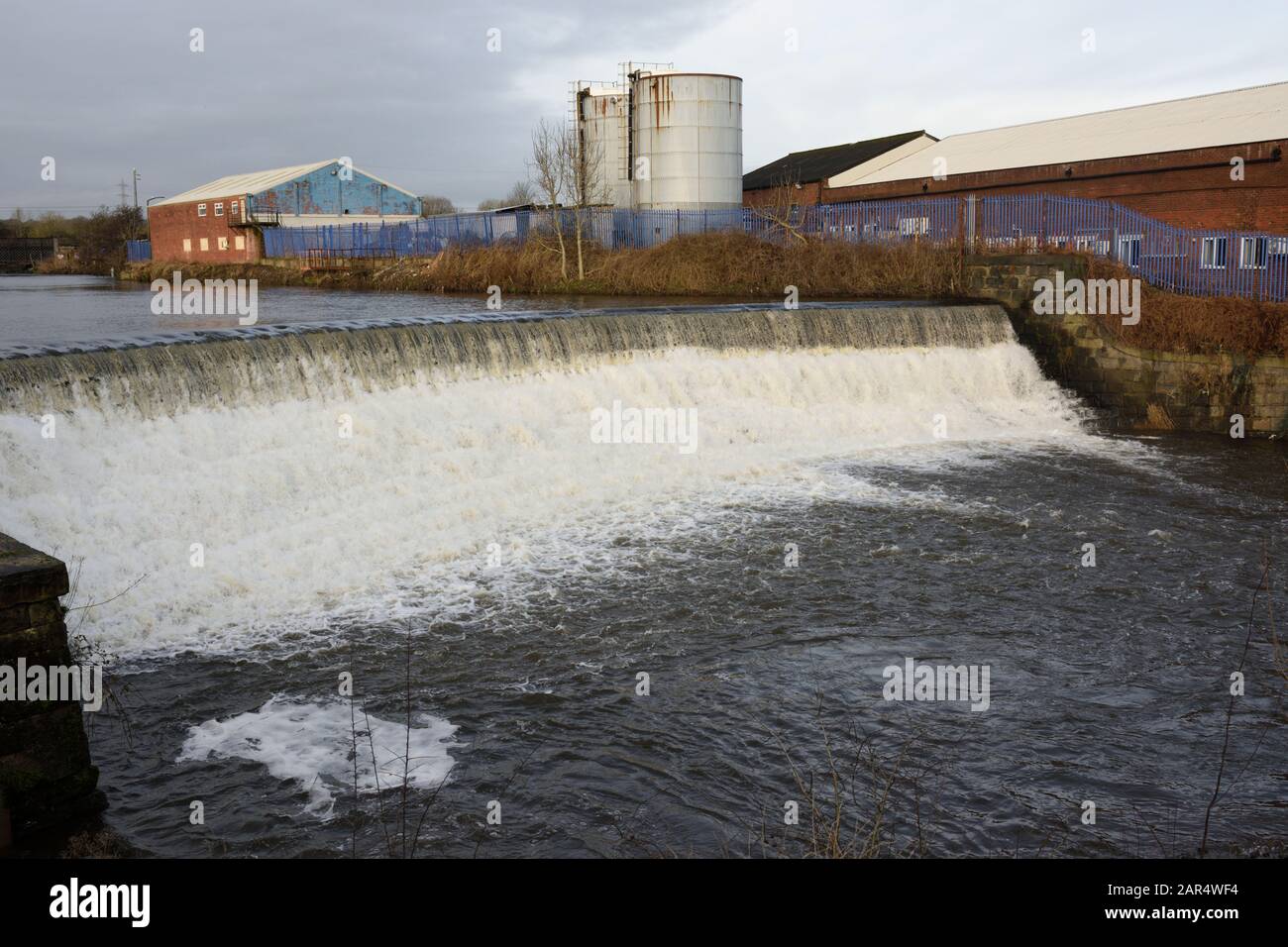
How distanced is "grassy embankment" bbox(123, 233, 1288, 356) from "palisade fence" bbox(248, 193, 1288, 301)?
2.93 feet

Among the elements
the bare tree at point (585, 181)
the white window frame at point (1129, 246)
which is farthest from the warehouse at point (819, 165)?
the white window frame at point (1129, 246)

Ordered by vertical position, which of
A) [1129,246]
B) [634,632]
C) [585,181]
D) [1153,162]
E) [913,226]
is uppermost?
[585,181]

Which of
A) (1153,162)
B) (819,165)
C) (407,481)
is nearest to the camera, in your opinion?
(407,481)

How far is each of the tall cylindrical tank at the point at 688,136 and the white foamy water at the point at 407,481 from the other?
19197 mm

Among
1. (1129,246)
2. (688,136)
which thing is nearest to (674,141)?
(688,136)

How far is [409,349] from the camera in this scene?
1279 cm

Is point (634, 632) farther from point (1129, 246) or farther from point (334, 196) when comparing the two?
point (334, 196)

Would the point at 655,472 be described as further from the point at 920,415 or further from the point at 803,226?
the point at 803,226

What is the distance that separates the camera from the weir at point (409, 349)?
10.2 meters

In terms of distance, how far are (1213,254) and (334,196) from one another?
4078 centimetres

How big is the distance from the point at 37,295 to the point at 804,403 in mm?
27572

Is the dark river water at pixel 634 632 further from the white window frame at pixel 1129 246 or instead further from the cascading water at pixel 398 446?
Answer: the white window frame at pixel 1129 246

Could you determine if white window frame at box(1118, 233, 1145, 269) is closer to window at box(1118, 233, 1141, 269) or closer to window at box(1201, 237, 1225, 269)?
window at box(1118, 233, 1141, 269)

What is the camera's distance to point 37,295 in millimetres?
32812
